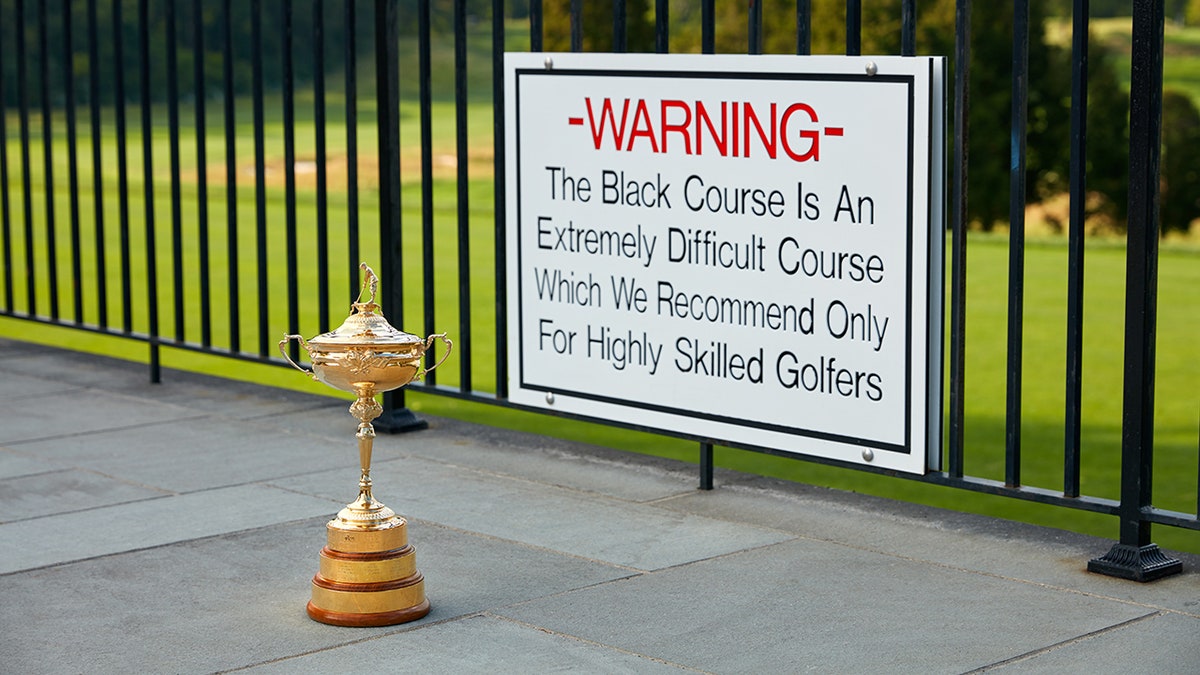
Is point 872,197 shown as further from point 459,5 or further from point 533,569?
point 459,5

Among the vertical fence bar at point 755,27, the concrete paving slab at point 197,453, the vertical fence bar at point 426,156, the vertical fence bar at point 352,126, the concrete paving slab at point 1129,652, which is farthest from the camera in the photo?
the vertical fence bar at point 352,126

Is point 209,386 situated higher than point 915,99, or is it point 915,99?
point 915,99

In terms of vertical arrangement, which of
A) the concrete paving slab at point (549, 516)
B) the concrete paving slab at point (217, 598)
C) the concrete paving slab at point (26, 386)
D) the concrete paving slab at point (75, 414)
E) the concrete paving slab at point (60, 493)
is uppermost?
the concrete paving slab at point (26, 386)

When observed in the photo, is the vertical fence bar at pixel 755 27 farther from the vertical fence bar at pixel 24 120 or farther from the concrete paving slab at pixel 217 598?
the vertical fence bar at pixel 24 120

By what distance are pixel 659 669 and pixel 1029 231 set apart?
28.5 metres

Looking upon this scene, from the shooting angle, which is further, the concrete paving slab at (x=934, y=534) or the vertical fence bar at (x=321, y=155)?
the vertical fence bar at (x=321, y=155)

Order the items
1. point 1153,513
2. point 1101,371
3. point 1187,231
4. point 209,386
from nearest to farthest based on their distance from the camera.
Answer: point 1153,513, point 209,386, point 1101,371, point 1187,231

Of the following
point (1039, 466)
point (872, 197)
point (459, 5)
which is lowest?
point (1039, 466)

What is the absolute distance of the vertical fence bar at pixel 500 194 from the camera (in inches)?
291

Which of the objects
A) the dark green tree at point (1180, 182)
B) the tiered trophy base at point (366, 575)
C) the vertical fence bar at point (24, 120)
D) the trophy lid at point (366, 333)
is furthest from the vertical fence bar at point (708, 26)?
the dark green tree at point (1180, 182)

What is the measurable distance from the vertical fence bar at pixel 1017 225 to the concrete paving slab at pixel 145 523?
2592mm

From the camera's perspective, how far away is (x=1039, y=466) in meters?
9.66

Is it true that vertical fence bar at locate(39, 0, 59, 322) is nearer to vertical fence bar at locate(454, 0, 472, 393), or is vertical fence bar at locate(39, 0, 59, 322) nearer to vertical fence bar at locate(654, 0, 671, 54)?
vertical fence bar at locate(454, 0, 472, 393)

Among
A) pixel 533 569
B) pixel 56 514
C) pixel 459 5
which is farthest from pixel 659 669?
pixel 459 5
